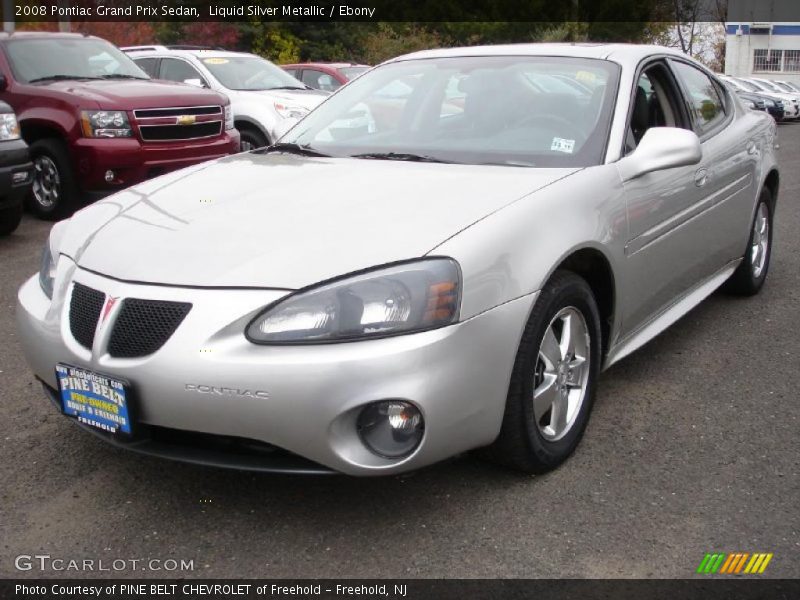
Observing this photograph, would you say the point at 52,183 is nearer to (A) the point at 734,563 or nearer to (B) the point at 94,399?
(B) the point at 94,399

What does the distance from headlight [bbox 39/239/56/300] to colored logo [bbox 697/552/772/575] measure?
7.57 feet

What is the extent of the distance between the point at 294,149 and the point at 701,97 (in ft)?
7.05

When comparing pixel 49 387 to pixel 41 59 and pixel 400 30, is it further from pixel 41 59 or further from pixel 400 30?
pixel 400 30

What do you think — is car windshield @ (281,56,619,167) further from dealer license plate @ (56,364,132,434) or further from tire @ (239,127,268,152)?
tire @ (239,127,268,152)

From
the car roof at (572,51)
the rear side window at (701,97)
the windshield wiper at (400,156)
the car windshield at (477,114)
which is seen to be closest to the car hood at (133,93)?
the car windshield at (477,114)

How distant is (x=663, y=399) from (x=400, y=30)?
1466 inches

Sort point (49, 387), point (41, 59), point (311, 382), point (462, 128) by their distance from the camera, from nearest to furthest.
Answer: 1. point (311, 382)
2. point (49, 387)
3. point (462, 128)
4. point (41, 59)

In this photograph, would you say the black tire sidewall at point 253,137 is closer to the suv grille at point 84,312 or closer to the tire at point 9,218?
the tire at point 9,218

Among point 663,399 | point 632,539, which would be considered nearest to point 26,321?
point 632,539

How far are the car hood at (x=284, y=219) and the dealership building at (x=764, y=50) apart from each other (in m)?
53.1

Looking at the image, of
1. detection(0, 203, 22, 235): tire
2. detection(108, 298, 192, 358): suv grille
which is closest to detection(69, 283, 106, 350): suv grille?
detection(108, 298, 192, 358): suv grille

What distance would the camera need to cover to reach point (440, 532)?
292cm

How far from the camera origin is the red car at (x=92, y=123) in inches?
322

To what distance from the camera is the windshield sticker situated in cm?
368
